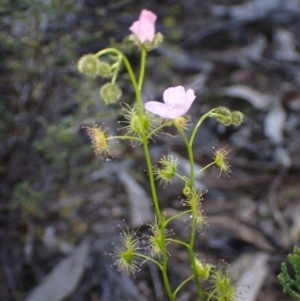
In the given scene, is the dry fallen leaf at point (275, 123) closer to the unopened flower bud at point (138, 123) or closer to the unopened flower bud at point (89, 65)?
the unopened flower bud at point (89, 65)

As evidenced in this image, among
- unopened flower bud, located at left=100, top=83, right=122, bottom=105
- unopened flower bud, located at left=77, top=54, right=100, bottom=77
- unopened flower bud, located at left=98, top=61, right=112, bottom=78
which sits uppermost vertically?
unopened flower bud, located at left=77, top=54, right=100, bottom=77

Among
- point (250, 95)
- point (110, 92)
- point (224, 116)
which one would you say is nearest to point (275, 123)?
point (250, 95)

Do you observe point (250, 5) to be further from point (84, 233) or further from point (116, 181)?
point (84, 233)

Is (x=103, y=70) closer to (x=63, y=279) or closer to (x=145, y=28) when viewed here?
(x=145, y=28)

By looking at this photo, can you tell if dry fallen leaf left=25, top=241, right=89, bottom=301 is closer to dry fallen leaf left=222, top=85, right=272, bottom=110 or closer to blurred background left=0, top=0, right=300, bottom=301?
blurred background left=0, top=0, right=300, bottom=301

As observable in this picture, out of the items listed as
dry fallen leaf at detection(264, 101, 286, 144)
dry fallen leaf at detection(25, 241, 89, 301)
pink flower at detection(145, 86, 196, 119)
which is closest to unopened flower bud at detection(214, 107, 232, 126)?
pink flower at detection(145, 86, 196, 119)

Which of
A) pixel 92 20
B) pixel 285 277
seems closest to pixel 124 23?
pixel 92 20
